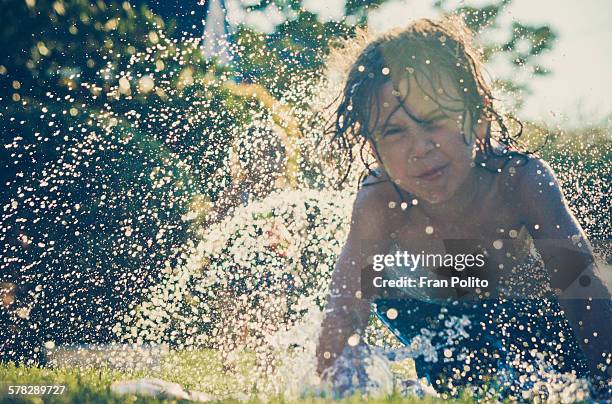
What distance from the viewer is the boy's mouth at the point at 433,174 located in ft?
9.48

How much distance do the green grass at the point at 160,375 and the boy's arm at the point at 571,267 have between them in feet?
1.90

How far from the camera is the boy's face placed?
287cm

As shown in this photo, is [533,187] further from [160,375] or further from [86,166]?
[86,166]

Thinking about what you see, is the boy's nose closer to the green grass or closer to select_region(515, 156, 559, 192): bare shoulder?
select_region(515, 156, 559, 192): bare shoulder

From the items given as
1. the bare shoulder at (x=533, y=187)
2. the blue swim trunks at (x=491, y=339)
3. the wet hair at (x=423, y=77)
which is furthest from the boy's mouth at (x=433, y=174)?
the blue swim trunks at (x=491, y=339)

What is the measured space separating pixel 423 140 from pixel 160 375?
2.58 metres

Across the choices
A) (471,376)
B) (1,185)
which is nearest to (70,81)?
(1,185)

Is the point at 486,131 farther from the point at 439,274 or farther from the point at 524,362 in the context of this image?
the point at 524,362

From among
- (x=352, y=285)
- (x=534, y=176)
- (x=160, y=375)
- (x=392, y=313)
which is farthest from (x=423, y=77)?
(x=160, y=375)

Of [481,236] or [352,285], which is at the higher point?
[481,236]

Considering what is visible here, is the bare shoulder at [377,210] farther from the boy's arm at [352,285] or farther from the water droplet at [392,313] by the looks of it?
the water droplet at [392,313]

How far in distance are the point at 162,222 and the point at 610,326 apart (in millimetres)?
3869

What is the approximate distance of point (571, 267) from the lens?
2.57 meters

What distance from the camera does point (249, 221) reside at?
5.48 meters
